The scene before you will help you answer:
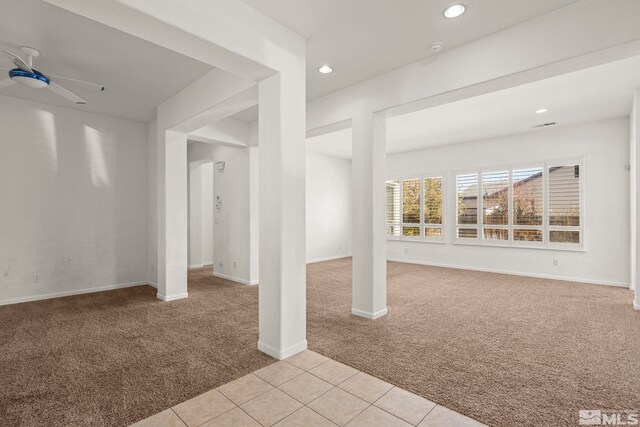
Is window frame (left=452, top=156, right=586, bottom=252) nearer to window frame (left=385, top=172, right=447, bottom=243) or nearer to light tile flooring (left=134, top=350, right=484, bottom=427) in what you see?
window frame (left=385, top=172, right=447, bottom=243)

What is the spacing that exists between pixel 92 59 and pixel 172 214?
2215mm

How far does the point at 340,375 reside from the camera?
2.53 metres

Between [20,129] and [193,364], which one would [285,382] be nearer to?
[193,364]

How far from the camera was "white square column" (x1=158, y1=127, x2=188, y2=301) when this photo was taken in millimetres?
4754

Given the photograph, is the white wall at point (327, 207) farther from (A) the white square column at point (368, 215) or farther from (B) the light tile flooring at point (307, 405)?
(B) the light tile flooring at point (307, 405)

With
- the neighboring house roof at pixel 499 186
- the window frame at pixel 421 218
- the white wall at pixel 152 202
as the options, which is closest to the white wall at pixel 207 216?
the white wall at pixel 152 202

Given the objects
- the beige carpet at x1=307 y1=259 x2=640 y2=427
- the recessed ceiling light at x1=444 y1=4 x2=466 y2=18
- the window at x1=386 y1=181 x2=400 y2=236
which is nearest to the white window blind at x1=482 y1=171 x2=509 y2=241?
the beige carpet at x1=307 y1=259 x2=640 y2=427

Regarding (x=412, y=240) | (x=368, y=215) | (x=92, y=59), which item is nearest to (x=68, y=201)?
(x=92, y=59)

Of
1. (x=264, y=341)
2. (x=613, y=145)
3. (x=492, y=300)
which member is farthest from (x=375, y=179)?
(x=613, y=145)

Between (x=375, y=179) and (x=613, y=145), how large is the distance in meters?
4.95

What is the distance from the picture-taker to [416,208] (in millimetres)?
8281

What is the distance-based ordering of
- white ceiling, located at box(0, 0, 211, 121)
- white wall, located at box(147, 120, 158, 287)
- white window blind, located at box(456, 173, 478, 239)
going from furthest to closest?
white window blind, located at box(456, 173, 478, 239) < white wall, located at box(147, 120, 158, 287) < white ceiling, located at box(0, 0, 211, 121)

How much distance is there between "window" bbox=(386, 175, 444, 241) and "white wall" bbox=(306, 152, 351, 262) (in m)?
1.44

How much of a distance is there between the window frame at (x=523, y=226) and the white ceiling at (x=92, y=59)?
6.16 m
